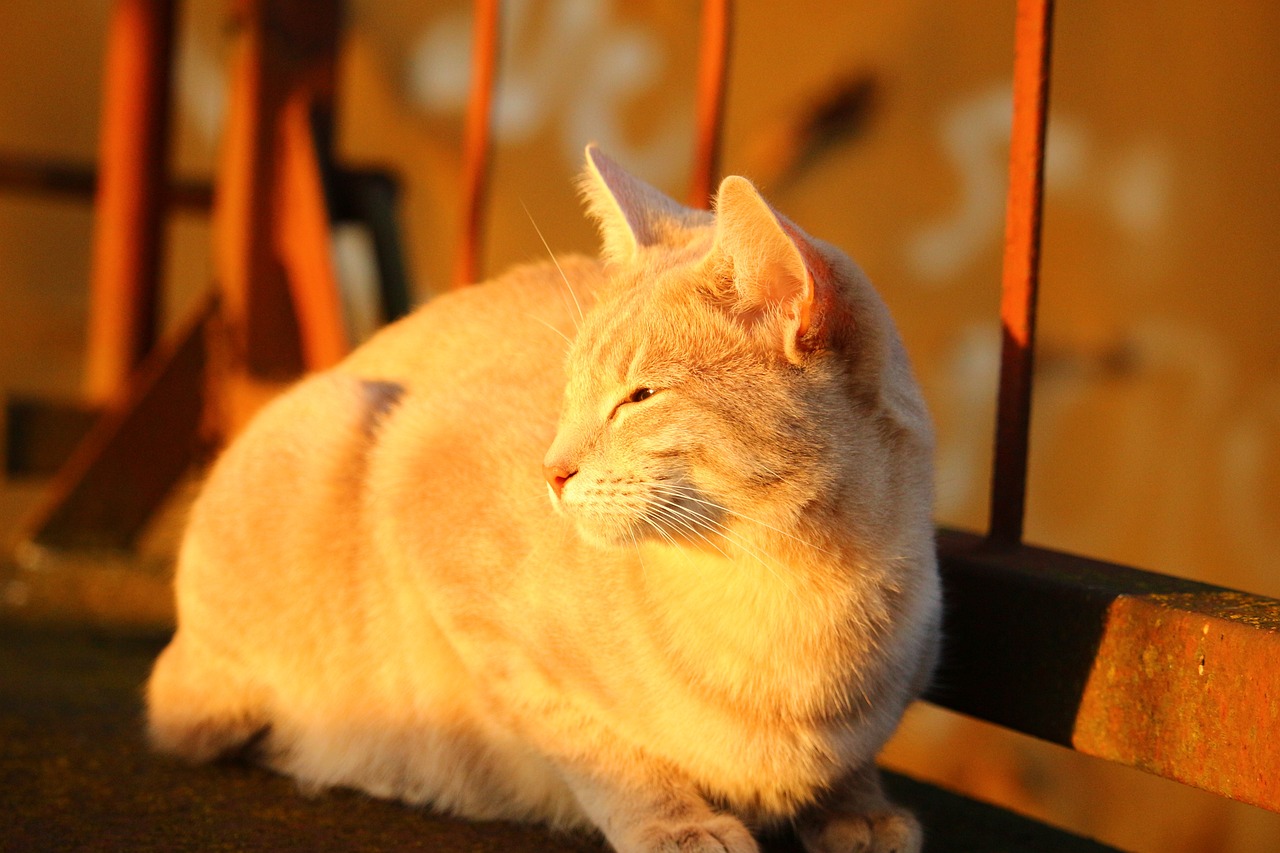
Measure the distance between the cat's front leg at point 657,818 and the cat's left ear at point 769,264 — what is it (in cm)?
54

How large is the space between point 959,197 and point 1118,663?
3.68 metres

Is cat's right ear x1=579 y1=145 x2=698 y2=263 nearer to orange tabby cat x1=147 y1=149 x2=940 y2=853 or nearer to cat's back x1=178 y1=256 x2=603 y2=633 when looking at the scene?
orange tabby cat x1=147 y1=149 x2=940 y2=853

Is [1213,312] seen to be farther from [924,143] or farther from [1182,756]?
[1182,756]

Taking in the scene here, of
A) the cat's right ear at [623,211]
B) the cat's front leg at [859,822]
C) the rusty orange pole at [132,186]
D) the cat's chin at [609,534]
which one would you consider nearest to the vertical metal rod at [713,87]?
the cat's right ear at [623,211]

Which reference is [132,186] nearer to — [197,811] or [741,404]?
[197,811]

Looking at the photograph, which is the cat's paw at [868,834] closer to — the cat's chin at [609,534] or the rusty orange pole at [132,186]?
the cat's chin at [609,534]

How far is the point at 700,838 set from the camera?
4.69 feet

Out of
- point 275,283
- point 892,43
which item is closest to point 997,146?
point 892,43

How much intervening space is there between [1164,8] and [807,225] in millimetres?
1476

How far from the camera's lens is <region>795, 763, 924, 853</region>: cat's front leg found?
1.50 meters

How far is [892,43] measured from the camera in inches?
195

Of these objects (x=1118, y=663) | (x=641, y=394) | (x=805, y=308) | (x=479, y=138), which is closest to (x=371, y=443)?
(x=641, y=394)

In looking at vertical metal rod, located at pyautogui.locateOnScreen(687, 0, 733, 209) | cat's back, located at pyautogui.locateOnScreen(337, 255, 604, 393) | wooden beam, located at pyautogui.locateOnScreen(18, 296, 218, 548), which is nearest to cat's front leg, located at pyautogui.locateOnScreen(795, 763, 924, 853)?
cat's back, located at pyautogui.locateOnScreen(337, 255, 604, 393)

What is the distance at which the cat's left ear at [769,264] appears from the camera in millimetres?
1271
